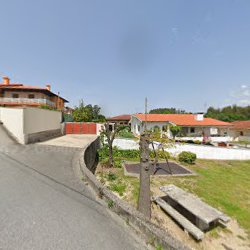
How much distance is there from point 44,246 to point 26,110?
37.6 feet

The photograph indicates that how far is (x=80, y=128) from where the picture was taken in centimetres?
2388

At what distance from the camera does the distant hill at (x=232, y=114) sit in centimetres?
5141

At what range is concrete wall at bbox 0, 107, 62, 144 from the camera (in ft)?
37.8

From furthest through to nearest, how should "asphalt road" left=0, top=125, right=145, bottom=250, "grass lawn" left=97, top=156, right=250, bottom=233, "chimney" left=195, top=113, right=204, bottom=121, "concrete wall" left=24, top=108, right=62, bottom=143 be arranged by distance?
"chimney" left=195, top=113, right=204, bottom=121 < "concrete wall" left=24, top=108, right=62, bottom=143 < "grass lawn" left=97, top=156, right=250, bottom=233 < "asphalt road" left=0, top=125, right=145, bottom=250

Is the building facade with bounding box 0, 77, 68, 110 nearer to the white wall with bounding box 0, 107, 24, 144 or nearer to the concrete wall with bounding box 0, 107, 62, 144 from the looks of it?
the concrete wall with bounding box 0, 107, 62, 144

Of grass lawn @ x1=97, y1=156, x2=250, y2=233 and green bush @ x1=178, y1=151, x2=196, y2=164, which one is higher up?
green bush @ x1=178, y1=151, x2=196, y2=164

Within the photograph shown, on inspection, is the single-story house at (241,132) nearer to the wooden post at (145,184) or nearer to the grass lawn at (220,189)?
the grass lawn at (220,189)

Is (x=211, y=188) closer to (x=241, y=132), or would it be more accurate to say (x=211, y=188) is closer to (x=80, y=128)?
(x=80, y=128)

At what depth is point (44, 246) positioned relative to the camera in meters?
2.70

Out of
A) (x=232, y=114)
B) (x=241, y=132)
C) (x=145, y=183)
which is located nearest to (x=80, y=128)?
(x=145, y=183)

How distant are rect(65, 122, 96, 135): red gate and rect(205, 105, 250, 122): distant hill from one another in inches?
1781

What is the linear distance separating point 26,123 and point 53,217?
1036 cm

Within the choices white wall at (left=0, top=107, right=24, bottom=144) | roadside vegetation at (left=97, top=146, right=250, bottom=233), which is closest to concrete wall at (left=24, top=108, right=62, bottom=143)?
white wall at (left=0, top=107, right=24, bottom=144)

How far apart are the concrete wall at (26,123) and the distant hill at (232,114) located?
53688 millimetres
